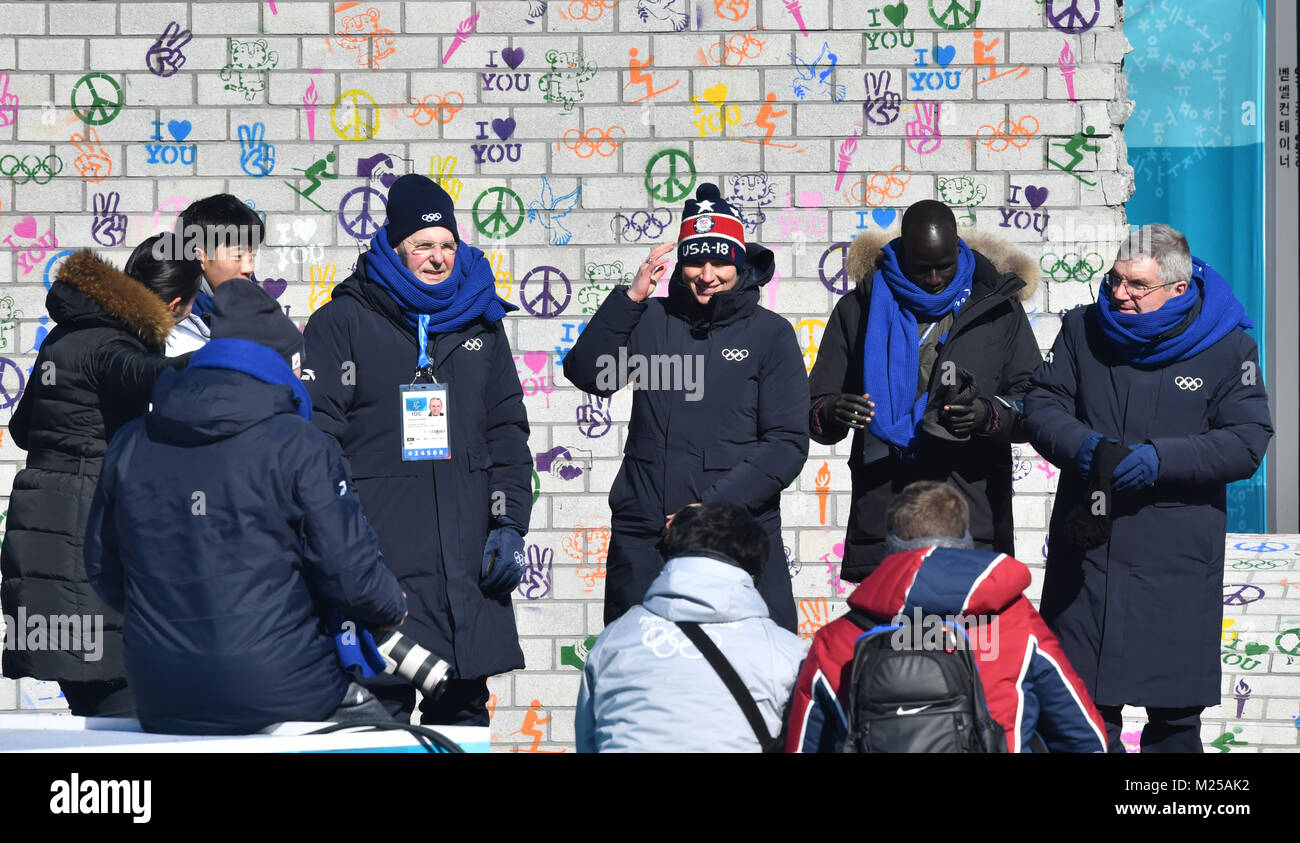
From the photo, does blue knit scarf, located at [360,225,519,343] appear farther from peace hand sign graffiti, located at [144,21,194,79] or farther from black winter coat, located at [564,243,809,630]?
peace hand sign graffiti, located at [144,21,194,79]

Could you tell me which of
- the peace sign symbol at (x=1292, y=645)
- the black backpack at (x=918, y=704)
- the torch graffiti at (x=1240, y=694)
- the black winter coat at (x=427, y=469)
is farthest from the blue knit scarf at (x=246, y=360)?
the peace sign symbol at (x=1292, y=645)

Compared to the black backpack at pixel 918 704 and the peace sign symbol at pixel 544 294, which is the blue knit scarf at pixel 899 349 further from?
the peace sign symbol at pixel 544 294

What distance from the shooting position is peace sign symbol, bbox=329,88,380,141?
7.32 meters

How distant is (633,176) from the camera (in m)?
7.31

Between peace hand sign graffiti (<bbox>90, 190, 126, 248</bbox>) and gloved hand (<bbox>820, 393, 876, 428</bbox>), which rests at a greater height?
peace hand sign graffiti (<bbox>90, 190, 126, 248</bbox>)

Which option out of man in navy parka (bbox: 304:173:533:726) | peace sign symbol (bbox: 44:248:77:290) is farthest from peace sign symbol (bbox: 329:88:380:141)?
man in navy parka (bbox: 304:173:533:726)

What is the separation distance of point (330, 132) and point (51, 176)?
132 cm

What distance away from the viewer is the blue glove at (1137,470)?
5012 millimetres

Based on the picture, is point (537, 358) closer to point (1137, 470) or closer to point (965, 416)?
point (965, 416)

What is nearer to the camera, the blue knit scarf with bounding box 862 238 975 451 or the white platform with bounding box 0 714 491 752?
the white platform with bounding box 0 714 491 752

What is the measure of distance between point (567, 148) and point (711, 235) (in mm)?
2077

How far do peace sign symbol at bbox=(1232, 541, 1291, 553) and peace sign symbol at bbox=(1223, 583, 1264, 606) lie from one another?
1.50 feet

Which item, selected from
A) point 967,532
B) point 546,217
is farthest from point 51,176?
point 967,532

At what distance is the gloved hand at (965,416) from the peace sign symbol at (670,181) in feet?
8.14
